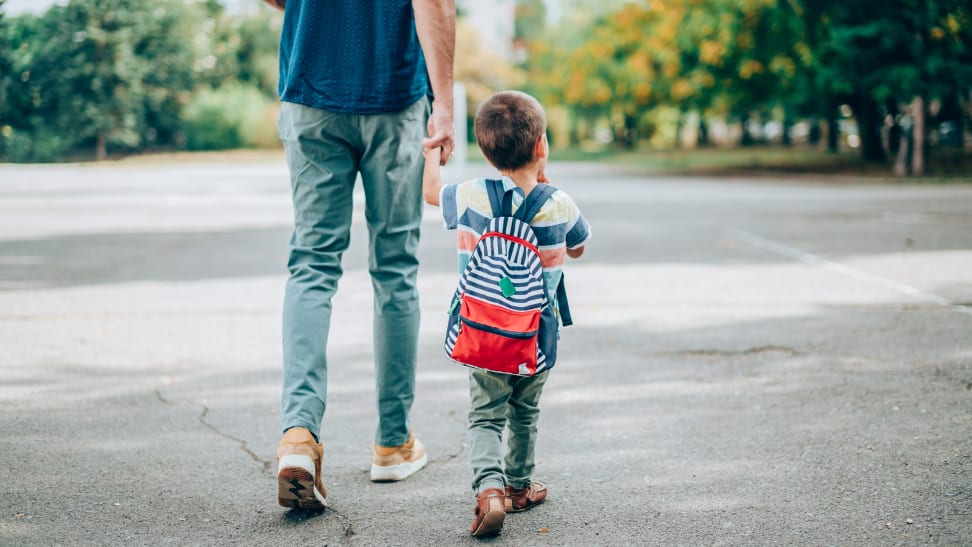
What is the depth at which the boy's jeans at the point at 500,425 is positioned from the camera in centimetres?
279

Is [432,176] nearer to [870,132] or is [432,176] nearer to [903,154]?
[903,154]

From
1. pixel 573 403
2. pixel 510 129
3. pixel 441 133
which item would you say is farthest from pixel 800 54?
pixel 510 129

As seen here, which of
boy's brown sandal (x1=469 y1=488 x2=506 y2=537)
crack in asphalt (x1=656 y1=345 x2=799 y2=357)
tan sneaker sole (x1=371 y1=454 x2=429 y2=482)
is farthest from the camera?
crack in asphalt (x1=656 y1=345 x2=799 y2=357)

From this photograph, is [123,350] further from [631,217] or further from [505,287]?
[631,217]

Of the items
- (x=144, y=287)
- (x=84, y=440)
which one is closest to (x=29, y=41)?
(x=144, y=287)

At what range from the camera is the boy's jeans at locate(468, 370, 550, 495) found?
9.16 ft

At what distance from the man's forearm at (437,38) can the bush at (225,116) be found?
265 inches

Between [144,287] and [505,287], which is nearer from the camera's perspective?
[505,287]

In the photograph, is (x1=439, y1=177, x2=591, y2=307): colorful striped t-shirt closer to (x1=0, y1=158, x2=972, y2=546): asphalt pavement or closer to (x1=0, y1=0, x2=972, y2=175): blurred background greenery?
(x1=0, y1=158, x2=972, y2=546): asphalt pavement

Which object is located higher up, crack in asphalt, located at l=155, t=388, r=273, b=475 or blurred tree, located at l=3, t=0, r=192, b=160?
blurred tree, located at l=3, t=0, r=192, b=160

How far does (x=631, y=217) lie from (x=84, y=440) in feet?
33.2

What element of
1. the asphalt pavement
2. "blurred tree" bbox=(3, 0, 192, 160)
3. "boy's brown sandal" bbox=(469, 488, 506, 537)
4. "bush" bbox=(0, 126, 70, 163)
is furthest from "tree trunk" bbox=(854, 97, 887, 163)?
"boy's brown sandal" bbox=(469, 488, 506, 537)

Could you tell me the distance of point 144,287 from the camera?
7332 mm

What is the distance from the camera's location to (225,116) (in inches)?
474
